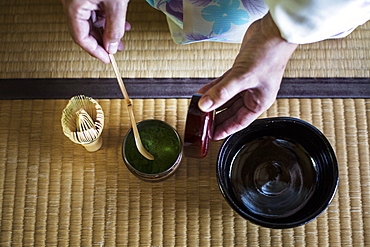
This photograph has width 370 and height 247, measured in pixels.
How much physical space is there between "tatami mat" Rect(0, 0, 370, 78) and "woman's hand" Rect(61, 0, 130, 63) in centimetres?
16

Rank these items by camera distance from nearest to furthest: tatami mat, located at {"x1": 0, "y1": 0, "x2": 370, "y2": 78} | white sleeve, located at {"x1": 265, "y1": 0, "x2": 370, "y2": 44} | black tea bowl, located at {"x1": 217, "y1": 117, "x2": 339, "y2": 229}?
white sleeve, located at {"x1": 265, "y1": 0, "x2": 370, "y2": 44} < black tea bowl, located at {"x1": 217, "y1": 117, "x2": 339, "y2": 229} < tatami mat, located at {"x1": 0, "y1": 0, "x2": 370, "y2": 78}

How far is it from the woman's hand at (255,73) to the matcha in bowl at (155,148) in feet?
0.41

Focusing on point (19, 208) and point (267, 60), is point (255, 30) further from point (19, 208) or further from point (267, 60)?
point (19, 208)

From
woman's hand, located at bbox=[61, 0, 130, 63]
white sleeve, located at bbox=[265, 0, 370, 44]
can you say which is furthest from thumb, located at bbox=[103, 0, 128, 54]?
white sleeve, located at bbox=[265, 0, 370, 44]

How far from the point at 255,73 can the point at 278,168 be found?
0.22 meters

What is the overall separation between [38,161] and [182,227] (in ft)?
1.10

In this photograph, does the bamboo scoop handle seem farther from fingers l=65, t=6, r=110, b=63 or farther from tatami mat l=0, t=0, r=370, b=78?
tatami mat l=0, t=0, r=370, b=78

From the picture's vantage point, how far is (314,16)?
533mm

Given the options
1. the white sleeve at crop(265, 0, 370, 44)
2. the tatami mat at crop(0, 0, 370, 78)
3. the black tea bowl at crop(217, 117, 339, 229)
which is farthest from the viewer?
the tatami mat at crop(0, 0, 370, 78)

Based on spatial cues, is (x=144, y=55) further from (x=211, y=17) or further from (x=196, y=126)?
(x=196, y=126)

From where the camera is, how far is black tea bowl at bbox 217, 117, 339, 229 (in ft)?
2.18

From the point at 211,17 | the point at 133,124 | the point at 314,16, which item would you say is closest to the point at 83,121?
the point at 133,124

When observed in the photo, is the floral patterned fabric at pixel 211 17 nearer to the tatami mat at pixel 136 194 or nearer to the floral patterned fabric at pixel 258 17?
the floral patterned fabric at pixel 258 17

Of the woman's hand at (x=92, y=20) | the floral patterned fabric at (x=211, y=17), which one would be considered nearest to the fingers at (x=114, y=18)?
the woman's hand at (x=92, y=20)
